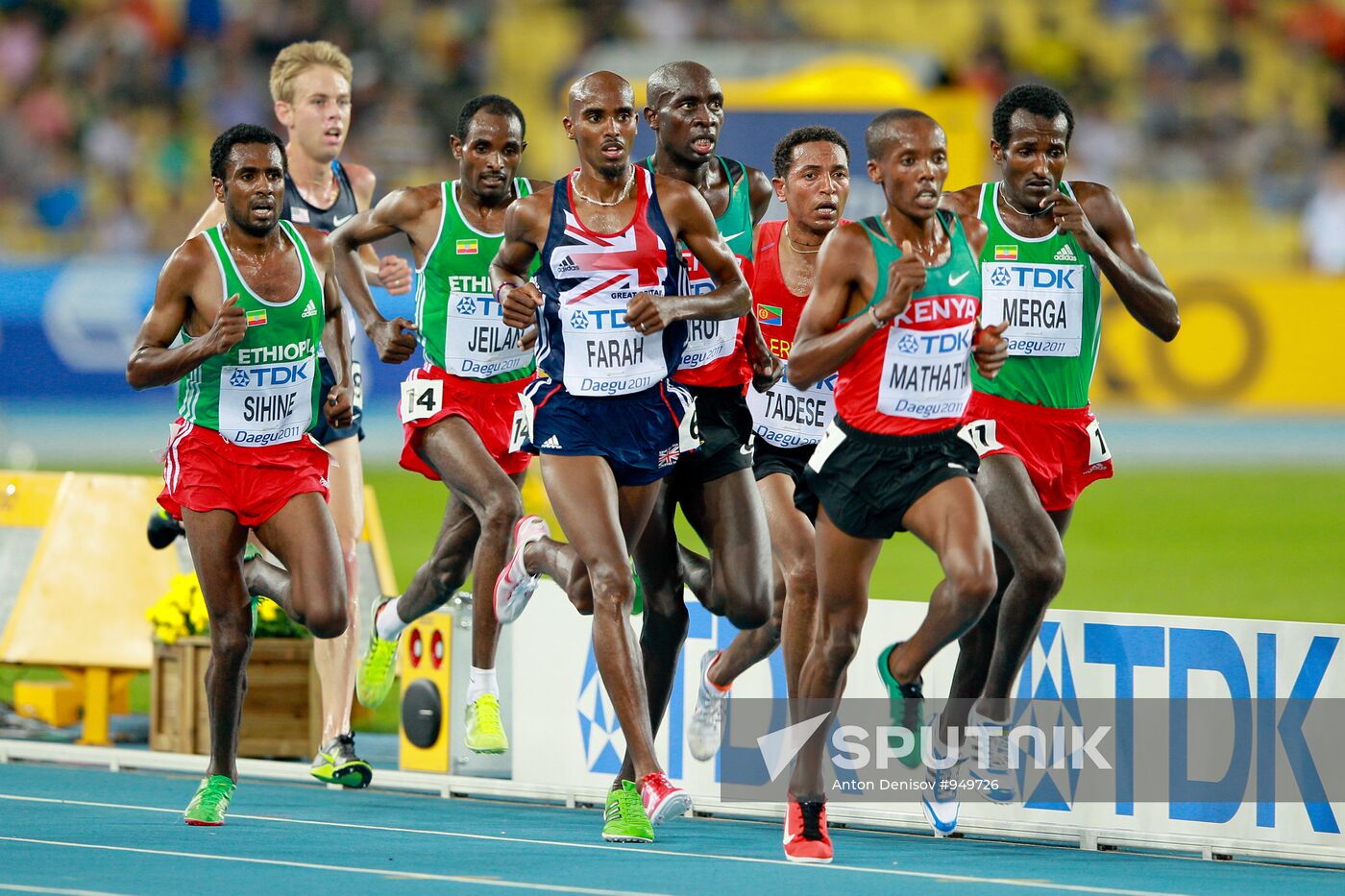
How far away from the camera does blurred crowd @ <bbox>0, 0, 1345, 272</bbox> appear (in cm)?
2631

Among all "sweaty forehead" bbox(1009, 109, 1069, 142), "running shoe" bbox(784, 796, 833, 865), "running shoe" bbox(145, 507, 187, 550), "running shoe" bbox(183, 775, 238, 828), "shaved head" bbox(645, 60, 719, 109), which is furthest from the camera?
"running shoe" bbox(145, 507, 187, 550)

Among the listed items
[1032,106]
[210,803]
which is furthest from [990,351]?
[210,803]

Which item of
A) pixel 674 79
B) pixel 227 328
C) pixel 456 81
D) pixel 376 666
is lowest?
pixel 376 666

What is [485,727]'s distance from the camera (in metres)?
9.07

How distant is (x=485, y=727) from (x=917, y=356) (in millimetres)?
2791

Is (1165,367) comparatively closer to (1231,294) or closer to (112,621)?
(1231,294)

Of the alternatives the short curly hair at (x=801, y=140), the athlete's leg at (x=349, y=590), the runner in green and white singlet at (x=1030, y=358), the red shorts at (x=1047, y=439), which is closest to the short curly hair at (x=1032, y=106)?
the runner in green and white singlet at (x=1030, y=358)

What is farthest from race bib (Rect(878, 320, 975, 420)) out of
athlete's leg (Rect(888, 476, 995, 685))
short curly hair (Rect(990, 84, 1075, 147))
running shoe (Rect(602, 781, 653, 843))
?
running shoe (Rect(602, 781, 653, 843))

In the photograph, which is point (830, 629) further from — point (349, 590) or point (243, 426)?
point (349, 590)

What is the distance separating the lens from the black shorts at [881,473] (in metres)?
7.30

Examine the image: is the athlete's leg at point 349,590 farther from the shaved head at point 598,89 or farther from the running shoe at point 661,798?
the shaved head at point 598,89

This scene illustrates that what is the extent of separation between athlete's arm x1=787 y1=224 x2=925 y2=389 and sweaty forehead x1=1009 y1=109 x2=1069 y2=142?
111 cm

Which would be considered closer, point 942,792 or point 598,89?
point 598,89

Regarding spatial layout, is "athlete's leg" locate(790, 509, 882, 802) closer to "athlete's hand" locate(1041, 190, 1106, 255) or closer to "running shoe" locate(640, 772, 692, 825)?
"running shoe" locate(640, 772, 692, 825)
